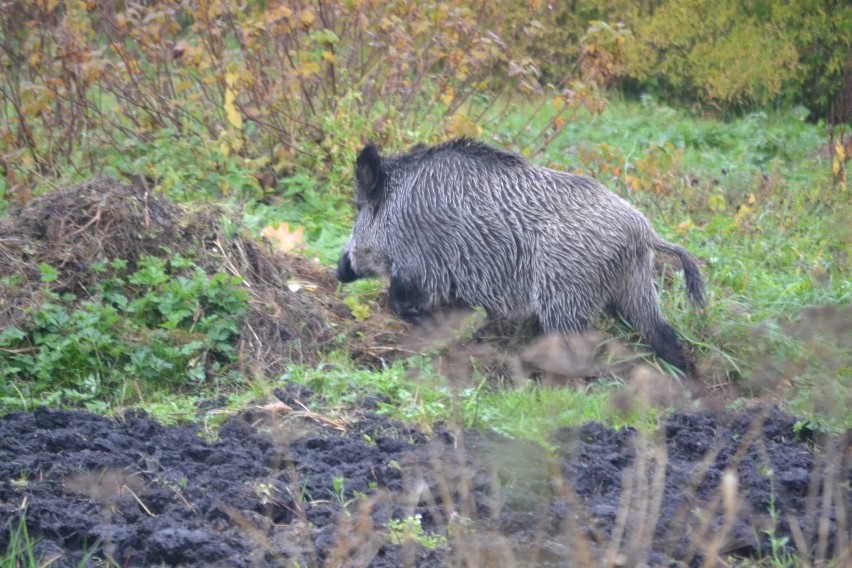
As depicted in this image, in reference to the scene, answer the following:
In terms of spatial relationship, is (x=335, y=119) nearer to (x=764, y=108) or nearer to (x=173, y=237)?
(x=173, y=237)

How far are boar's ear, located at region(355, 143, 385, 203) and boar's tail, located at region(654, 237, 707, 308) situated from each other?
1909 mm

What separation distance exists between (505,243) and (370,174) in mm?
1112

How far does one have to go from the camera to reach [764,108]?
1349 centimetres

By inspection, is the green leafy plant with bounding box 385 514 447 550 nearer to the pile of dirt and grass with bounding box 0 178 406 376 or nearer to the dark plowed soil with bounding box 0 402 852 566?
the dark plowed soil with bounding box 0 402 852 566

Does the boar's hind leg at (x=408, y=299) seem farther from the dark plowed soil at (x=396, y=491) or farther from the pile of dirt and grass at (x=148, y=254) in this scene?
the dark plowed soil at (x=396, y=491)

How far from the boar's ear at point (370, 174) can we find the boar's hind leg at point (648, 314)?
1.82 meters

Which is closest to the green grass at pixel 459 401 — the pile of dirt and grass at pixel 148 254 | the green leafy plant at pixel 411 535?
the pile of dirt and grass at pixel 148 254

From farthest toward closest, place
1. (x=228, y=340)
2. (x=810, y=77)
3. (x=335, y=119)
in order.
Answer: (x=810, y=77)
(x=335, y=119)
(x=228, y=340)

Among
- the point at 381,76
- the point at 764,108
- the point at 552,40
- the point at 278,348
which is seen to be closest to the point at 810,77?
the point at 764,108

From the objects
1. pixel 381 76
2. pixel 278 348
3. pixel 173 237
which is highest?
pixel 381 76

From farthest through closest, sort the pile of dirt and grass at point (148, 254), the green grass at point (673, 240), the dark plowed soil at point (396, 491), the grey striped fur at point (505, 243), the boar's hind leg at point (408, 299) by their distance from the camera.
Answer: the boar's hind leg at point (408, 299) < the grey striped fur at point (505, 243) < the pile of dirt and grass at point (148, 254) < the green grass at point (673, 240) < the dark plowed soil at point (396, 491)

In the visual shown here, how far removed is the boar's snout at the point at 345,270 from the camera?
726 centimetres

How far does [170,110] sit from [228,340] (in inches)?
147

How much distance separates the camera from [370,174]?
23.4 ft
